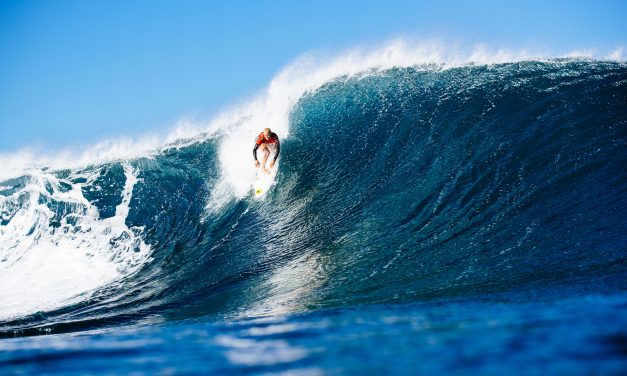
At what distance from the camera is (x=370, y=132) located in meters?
10.2

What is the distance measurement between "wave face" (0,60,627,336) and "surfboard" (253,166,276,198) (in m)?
0.26

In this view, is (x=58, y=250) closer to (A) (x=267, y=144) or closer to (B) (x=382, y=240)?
(A) (x=267, y=144)

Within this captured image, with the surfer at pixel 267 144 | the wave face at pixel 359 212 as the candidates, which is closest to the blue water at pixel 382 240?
the wave face at pixel 359 212

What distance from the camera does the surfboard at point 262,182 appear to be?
9.35 metres

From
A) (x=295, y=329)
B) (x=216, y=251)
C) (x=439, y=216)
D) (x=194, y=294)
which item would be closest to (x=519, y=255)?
(x=439, y=216)

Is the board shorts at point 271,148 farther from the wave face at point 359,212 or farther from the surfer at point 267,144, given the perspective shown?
the wave face at point 359,212

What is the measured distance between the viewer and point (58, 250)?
8289 millimetres

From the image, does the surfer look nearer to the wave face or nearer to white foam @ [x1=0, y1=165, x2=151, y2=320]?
the wave face

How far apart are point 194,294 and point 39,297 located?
2.73 meters

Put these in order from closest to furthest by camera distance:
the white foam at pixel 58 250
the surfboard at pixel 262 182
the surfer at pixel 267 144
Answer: the white foam at pixel 58 250
the surfboard at pixel 262 182
the surfer at pixel 267 144

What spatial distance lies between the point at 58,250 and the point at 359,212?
5923 millimetres

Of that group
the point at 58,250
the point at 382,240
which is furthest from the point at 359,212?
the point at 58,250

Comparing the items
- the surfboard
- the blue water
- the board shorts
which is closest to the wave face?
the blue water

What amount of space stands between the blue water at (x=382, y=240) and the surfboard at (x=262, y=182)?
21 centimetres
